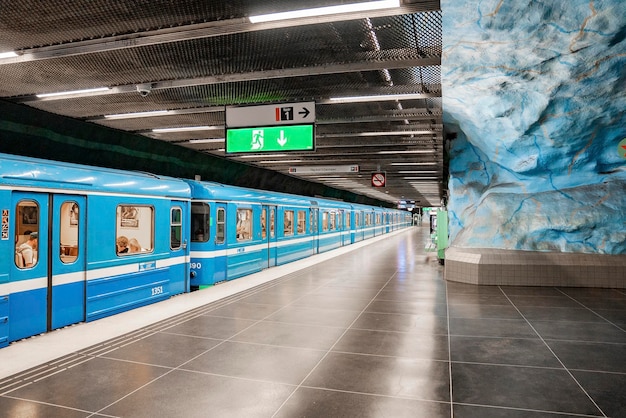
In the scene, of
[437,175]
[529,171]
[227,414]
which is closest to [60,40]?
[227,414]

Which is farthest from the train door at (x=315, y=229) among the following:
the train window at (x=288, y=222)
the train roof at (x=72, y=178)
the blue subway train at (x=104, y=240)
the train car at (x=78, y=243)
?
the train roof at (x=72, y=178)

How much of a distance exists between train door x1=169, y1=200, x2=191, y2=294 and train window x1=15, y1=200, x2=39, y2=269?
2640 millimetres

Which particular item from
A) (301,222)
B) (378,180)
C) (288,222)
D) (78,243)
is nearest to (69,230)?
(78,243)

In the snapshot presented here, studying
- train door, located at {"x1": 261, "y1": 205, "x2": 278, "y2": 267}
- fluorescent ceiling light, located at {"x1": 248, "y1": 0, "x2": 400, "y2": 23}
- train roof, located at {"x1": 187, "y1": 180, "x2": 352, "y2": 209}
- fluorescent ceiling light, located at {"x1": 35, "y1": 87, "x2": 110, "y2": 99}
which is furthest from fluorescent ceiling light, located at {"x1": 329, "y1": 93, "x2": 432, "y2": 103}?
train door, located at {"x1": 261, "y1": 205, "x2": 278, "y2": 267}

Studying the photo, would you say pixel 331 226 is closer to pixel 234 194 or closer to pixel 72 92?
pixel 234 194

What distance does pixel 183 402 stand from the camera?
343 cm

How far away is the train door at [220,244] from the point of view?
8.95 m

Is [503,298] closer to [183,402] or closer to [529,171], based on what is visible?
[529,171]

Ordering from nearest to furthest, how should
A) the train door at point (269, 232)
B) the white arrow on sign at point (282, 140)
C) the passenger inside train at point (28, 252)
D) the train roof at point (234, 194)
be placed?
the passenger inside train at point (28, 252) < the white arrow on sign at point (282, 140) < the train roof at point (234, 194) < the train door at point (269, 232)

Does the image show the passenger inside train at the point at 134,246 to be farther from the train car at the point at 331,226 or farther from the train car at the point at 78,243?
the train car at the point at 331,226

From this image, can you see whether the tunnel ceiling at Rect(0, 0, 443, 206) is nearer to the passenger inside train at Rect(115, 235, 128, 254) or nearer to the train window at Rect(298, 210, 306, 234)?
the passenger inside train at Rect(115, 235, 128, 254)

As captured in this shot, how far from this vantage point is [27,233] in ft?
17.0

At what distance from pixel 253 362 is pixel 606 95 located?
7.94 meters

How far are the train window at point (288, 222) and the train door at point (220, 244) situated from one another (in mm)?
4275
